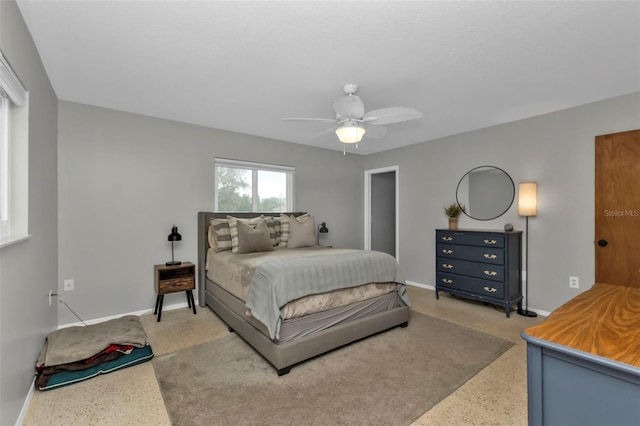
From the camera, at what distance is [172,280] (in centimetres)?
331

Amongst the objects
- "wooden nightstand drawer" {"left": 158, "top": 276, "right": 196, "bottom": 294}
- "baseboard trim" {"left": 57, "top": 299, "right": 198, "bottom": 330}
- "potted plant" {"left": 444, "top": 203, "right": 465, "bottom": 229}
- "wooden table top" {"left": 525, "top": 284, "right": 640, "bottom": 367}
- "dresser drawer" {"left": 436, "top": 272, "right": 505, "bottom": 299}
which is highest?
"potted plant" {"left": 444, "top": 203, "right": 465, "bottom": 229}

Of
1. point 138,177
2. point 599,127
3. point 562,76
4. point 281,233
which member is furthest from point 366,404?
point 599,127

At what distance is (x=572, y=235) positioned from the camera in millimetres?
3268

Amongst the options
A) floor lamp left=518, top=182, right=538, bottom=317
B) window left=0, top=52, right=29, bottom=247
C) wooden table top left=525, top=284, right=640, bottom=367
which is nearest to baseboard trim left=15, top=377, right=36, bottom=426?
window left=0, top=52, right=29, bottom=247

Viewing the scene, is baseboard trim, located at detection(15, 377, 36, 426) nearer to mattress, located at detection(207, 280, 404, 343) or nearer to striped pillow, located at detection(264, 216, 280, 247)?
mattress, located at detection(207, 280, 404, 343)

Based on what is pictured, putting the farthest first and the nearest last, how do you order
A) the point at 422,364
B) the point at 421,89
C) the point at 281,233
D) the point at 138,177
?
the point at 281,233
the point at 138,177
the point at 421,89
the point at 422,364

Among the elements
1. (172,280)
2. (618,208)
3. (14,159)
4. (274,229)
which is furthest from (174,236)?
(618,208)

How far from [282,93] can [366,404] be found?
2.70 metres

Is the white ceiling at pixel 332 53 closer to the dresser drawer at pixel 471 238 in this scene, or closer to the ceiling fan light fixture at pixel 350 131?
the ceiling fan light fixture at pixel 350 131

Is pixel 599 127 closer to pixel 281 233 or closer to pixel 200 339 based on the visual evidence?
pixel 281 233

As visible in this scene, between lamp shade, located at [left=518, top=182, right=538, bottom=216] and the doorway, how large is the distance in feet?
7.68

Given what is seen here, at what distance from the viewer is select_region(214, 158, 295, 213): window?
418 cm

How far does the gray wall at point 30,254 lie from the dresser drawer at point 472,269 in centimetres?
422

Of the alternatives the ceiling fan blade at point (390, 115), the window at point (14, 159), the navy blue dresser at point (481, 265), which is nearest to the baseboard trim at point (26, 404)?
the window at point (14, 159)
